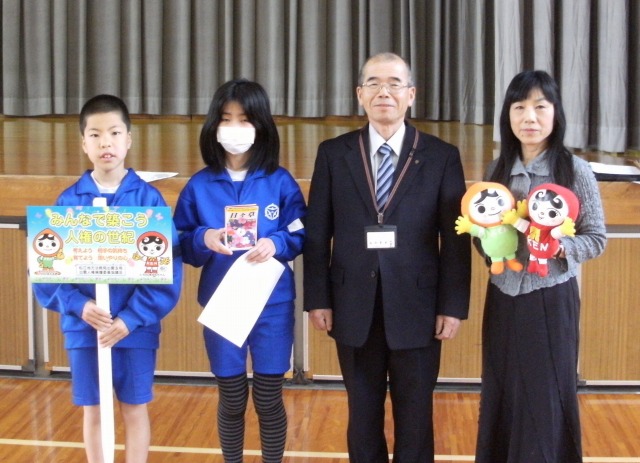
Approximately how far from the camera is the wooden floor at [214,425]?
3.03m

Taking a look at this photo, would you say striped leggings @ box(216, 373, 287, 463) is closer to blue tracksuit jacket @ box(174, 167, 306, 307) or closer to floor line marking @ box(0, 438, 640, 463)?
blue tracksuit jacket @ box(174, 167, 306, 307)

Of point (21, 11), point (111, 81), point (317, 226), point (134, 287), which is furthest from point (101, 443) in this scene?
point (21, 11)

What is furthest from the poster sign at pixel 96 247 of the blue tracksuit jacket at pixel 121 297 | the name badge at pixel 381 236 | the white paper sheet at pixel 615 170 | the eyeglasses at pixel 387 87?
the white paper sheet at pixel 615 170

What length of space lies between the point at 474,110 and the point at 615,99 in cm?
151

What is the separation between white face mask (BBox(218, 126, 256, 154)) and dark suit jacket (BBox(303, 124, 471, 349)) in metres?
0.20

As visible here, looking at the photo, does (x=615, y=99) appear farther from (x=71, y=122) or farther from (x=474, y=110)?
(x=71, y=122)

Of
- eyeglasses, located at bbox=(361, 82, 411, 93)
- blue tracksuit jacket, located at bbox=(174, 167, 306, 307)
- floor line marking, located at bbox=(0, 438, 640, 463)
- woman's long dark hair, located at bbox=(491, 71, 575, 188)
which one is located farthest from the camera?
floor line marking, located at bbox=(0, 438, 640, 463)

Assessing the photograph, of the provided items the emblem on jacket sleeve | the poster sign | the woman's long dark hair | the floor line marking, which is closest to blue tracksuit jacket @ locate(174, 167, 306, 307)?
the emblem on jacket sleeve

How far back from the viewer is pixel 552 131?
232 cm

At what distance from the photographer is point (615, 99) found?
4.41m

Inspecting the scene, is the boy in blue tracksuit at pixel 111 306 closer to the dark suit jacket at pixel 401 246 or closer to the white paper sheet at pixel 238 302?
the white paper sheet at pixel 238 302

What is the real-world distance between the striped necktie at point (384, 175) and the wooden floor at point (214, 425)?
102 cm

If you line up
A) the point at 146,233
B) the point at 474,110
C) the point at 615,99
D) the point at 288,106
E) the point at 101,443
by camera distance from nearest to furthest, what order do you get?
1. the point at 146,233
2. the point at 101,443
3. the point at 615,99
4. the point at 474,110
5. the point at 288,106

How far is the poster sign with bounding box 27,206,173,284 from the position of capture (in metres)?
2.36
